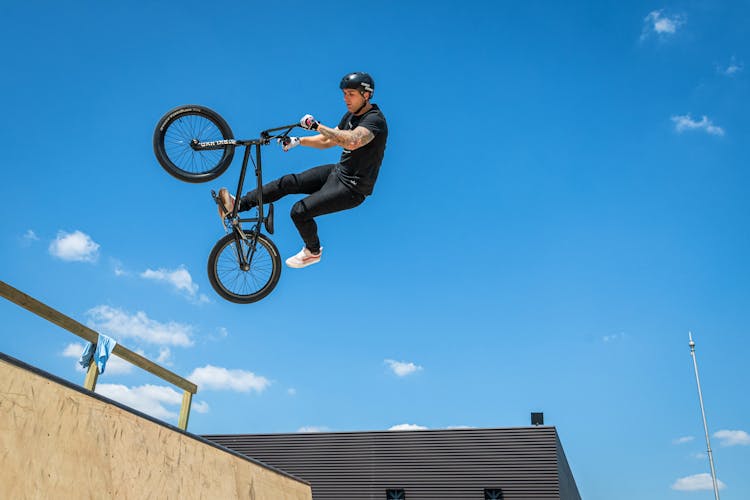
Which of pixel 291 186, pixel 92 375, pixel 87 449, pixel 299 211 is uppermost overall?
pixel 291 186

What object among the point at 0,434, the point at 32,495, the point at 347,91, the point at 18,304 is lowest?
the point at 32,495

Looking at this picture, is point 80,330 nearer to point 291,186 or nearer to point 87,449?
point 291,186

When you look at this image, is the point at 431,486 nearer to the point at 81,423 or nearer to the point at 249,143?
the point at 249,143

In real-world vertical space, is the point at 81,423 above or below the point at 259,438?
below

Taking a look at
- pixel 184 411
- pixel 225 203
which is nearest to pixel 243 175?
pixel 225 203

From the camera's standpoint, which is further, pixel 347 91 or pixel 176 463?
pixel 347 91

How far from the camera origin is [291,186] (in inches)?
273

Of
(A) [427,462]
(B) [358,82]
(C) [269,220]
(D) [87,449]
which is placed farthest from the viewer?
(A) [427,462]

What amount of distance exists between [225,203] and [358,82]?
5.70 ft

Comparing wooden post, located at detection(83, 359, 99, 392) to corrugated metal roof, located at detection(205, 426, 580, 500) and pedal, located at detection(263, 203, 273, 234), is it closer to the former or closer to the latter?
pedal, located at detection(263, 203, 273, 234)

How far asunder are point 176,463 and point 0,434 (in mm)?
1845

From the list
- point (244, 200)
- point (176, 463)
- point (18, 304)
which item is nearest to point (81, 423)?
point (176, 463)

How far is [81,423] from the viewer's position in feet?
14.4

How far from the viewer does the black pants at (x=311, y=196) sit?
653 centimetres
